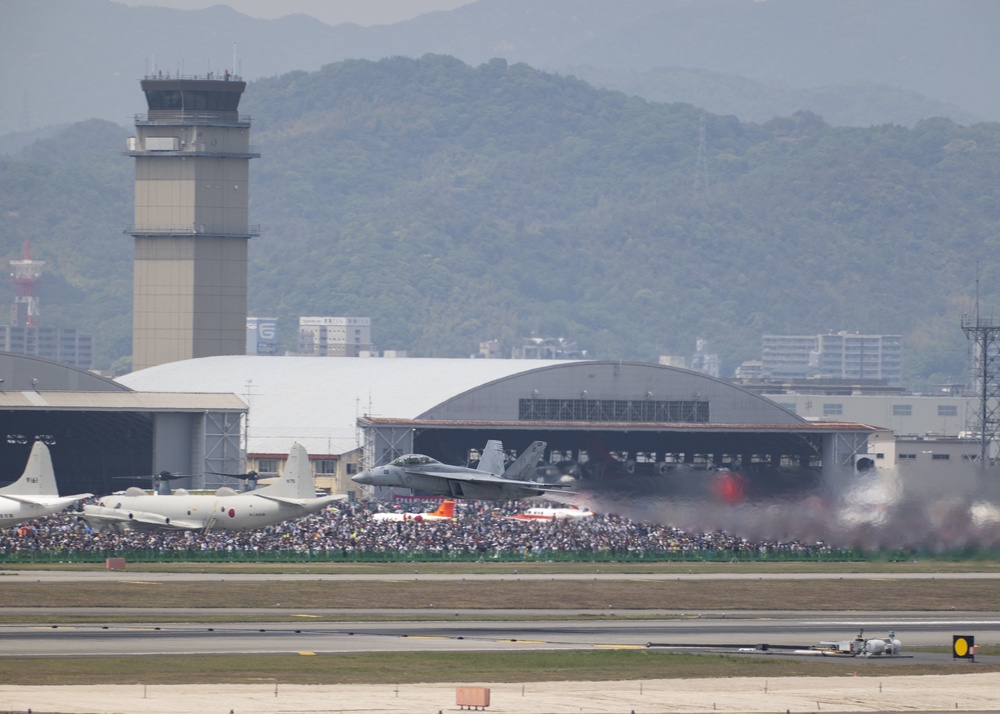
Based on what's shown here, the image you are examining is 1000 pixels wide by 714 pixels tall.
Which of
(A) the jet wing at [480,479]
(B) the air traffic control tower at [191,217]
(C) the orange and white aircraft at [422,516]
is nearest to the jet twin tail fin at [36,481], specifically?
(C) the orange and white aircraft at [422,516]

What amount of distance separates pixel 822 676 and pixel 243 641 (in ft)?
62.8

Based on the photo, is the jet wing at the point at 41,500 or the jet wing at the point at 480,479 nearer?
the jet wing at the point at 480,479

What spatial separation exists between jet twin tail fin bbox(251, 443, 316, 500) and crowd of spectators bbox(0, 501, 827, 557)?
7.08 ft

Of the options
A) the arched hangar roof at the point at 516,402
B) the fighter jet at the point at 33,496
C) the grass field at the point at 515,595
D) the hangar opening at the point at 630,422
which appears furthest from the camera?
the arched hangar roof at the point at 516,402

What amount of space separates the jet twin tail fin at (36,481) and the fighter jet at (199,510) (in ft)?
8.21

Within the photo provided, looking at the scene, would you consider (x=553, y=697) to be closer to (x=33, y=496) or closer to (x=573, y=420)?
(x=33, y=496)

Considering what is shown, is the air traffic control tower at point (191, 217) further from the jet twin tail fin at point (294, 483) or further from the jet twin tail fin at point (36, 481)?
the jet twin tail fin at point (36, 481)

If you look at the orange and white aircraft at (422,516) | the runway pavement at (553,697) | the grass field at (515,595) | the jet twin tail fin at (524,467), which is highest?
the jet twin tail fin at (524,467)

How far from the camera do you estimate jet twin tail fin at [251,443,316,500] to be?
9644 centimetres

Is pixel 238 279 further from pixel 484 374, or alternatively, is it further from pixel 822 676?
pixel 822 676

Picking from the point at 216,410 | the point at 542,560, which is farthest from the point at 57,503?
the point at 216,410

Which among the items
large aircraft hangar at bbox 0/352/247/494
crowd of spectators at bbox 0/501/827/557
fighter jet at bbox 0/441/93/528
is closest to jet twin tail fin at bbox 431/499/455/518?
crowd of spectators at bbox 0/501/827/557

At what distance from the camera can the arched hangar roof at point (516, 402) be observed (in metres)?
135

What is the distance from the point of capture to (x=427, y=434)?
5389 inches
